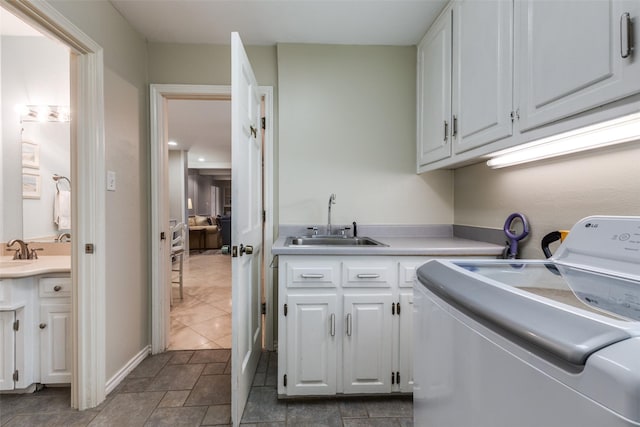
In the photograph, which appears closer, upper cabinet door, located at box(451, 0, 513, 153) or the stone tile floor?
upper cabinet door, located at box(451, 0, 513, 153)

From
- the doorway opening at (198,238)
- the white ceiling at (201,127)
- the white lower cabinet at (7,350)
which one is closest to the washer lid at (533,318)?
the doorway opening at (198,238)

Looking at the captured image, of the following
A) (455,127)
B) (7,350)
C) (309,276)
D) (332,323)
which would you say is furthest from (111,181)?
(455,127)

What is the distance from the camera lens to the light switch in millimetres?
1719

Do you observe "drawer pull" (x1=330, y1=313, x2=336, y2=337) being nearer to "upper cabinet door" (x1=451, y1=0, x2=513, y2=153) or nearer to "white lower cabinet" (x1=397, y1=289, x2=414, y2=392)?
"white lower cabinet" (x1=397, y1=289, x2=414, y2=392)

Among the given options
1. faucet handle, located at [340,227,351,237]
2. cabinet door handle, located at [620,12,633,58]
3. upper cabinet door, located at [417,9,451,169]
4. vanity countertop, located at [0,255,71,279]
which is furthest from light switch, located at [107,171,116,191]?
cabinet door handle, located at [620,12,633,58]

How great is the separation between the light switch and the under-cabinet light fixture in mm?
2228

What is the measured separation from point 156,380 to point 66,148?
72.4 inches

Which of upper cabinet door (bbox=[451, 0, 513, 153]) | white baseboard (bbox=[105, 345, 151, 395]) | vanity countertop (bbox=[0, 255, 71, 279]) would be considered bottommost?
white baseboard (bbox=[105, 345, 151, 395])

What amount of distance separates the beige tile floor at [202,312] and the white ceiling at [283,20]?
242 centimetres

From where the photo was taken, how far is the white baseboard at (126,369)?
67.7 inches

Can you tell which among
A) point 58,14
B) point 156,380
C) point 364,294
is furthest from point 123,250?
point 364,294

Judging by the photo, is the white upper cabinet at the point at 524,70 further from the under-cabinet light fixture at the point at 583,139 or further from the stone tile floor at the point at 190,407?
the stone tile floor at the point at 190,407

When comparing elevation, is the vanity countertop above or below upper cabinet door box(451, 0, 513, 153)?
below

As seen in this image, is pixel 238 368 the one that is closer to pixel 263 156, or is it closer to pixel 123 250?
pixel 123 250
